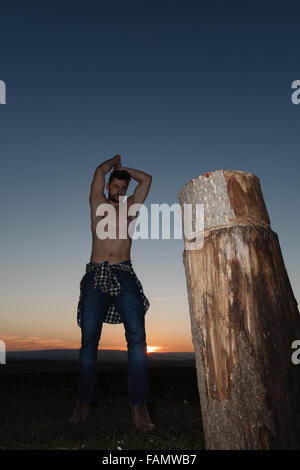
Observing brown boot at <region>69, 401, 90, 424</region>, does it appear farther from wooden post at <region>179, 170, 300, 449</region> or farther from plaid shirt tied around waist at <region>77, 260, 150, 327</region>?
wooden post at <region>179, 170, 300, 449</region>

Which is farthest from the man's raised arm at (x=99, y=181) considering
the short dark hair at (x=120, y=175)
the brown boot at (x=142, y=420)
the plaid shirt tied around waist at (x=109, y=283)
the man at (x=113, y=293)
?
the brown boot at (x=142, y=420)

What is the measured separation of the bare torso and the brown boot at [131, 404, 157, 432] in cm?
171

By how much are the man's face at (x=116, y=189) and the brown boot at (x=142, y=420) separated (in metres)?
2.61

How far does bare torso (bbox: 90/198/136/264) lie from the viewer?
178 inches

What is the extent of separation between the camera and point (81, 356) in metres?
4.09

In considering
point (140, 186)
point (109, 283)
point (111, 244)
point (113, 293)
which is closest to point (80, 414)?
point (113, 293)

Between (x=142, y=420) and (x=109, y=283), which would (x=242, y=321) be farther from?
(x=109, y=283)

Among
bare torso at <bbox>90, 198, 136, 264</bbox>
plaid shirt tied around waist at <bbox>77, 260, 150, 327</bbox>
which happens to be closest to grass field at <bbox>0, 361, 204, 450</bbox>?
plaid shirt tied around waist at <bbox>77, 260, 150, 327</bbox>

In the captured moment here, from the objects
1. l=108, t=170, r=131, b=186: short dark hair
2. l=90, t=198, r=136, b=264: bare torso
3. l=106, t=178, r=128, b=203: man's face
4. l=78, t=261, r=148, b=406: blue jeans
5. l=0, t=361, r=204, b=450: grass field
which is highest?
l=108, t=170, r=131, b=186: short dark hair

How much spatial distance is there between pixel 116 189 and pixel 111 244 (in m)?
0.83

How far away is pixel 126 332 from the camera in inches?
157

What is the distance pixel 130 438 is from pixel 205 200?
7.67 feet

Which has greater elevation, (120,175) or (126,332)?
(120,175)

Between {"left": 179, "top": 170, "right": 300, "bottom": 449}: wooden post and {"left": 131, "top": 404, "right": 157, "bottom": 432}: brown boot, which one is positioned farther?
{"left": 131, "top": 404, "right": 157, "bottom": 432}: brown boot
